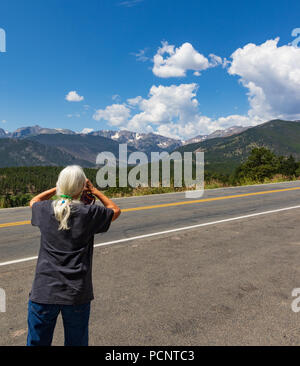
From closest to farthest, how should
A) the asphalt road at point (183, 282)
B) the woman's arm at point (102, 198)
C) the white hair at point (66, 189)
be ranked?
the white hair at point (66, 189), the woman's arm at point (102, 198), the asphalt road at point (183, 282)

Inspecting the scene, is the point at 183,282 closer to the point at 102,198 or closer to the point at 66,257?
the point at 102,198

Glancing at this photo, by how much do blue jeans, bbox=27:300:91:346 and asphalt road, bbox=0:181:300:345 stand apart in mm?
821

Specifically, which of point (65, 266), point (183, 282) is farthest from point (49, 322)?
point (183, 282)

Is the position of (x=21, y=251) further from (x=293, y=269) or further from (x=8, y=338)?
(x=293, y=269)

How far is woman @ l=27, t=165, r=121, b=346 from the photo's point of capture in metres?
2.09

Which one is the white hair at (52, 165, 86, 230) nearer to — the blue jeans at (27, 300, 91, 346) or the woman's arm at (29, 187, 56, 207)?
the woman's arm at (29, 187, 56, 207)

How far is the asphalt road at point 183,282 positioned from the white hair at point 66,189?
1.60m

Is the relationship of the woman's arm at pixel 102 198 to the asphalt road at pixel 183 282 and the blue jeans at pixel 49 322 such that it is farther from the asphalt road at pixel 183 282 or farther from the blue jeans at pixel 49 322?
the asphalt road at pixel 183 282

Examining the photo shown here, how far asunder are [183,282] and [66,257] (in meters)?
2.55

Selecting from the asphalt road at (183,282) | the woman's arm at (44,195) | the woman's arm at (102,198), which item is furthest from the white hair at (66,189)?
the asphalt road at (183,282)

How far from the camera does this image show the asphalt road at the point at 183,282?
2.98m

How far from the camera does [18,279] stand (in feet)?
14.0

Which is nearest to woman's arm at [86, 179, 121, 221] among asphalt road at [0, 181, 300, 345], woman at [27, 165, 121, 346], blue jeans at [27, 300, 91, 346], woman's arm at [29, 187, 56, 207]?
woman at [27, 165, 121, 346]
